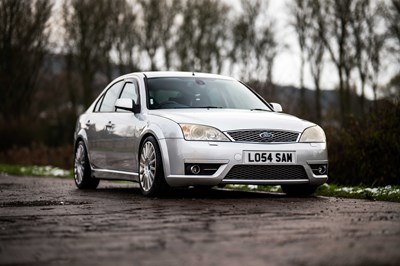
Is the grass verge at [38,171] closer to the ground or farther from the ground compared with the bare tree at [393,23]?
closer to the ground

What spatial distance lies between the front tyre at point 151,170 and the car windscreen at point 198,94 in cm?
73

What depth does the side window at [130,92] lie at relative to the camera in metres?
10.7

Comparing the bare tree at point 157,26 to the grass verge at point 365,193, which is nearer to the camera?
the grass verge at point 365,193

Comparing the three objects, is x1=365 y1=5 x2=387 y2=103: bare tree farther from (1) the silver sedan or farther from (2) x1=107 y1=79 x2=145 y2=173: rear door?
(2) x1=107 y1=79 x2=145 y2=173: rear door

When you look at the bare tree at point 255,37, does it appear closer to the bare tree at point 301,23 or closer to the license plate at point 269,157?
the bare tree at point 301,23

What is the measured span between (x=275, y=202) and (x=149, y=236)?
321cm

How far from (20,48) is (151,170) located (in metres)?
23.0

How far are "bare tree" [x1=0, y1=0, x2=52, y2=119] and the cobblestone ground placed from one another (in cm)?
2268

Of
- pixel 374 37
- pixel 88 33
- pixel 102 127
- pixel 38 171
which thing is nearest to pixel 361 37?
pixel 374 37

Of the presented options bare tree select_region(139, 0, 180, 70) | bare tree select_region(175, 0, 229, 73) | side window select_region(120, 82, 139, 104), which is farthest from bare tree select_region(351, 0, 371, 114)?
side window select_region(120, 82, 139, 104)

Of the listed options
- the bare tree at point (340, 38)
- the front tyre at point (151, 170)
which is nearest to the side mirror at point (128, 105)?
the front tyre at point (151, 170)

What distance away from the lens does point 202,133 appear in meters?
9.11

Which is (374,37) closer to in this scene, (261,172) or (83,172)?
(83,172)

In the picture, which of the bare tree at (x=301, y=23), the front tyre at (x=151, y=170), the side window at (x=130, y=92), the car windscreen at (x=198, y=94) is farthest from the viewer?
the bare tree at (x=301, y=23)
